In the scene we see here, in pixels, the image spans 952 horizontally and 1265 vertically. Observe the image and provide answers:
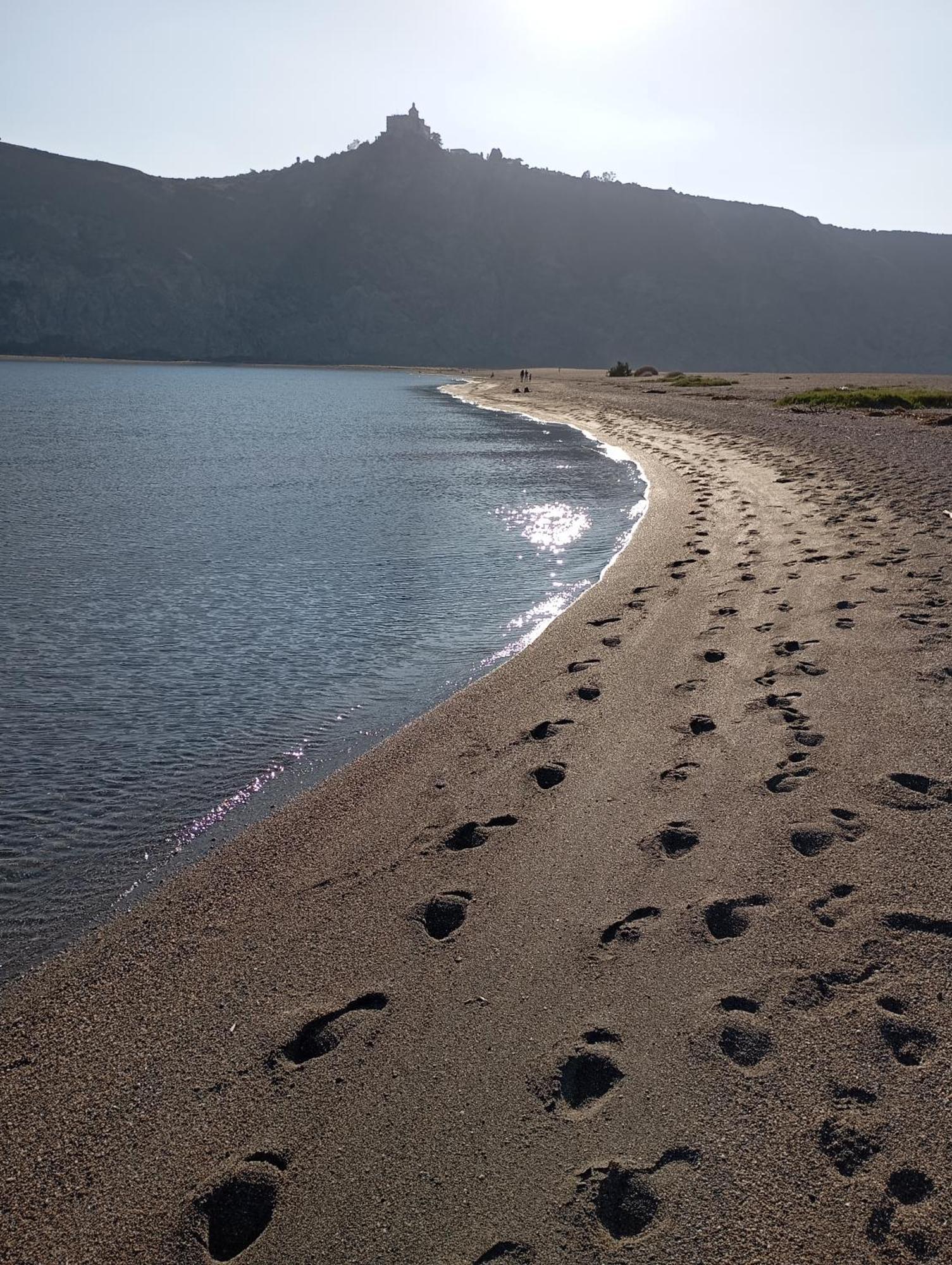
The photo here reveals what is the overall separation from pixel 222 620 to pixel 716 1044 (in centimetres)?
776

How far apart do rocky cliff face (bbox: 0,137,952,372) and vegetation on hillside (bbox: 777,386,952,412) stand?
129 m

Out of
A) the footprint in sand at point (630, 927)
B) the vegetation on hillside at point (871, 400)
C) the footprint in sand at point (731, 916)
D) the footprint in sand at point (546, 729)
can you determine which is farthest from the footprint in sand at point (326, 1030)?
the vegetation on hillside at point (871, 400)

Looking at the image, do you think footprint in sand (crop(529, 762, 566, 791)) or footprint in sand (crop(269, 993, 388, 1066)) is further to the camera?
footprint in sand (crop(529, 762, 566, 791))

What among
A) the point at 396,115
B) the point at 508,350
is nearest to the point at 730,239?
the point at 508,350

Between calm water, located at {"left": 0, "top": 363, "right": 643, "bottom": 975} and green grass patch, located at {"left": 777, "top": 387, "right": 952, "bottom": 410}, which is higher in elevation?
green grass patch, located at {"left": 777, "top": 387, "right": 952, "bottom": 410}

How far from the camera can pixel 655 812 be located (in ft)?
15.9

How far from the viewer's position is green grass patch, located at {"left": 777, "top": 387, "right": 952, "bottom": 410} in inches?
1225

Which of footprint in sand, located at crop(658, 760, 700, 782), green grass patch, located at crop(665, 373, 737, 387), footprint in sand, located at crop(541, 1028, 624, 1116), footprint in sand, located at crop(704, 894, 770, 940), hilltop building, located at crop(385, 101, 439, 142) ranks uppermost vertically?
hilltop building, located at crop(385, 101, 439, 142)

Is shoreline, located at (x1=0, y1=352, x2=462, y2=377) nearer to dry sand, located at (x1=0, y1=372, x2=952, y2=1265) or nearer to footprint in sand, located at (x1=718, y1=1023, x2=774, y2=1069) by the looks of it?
dry sand, located at (x1=0, y1=372, x2=952, y2=1265)

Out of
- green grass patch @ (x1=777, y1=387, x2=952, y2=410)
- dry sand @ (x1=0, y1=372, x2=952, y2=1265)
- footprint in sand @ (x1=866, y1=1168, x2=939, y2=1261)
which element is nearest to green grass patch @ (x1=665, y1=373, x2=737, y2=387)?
green grass patch @ (x1=777, y1=387, x2=952, y2=410)

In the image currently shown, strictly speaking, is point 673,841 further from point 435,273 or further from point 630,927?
point 435,273

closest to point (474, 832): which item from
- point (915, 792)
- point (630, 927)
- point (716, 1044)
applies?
point (630, 927)

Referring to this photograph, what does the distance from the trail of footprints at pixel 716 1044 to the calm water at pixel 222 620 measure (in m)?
1.76

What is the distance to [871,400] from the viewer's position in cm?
3209
